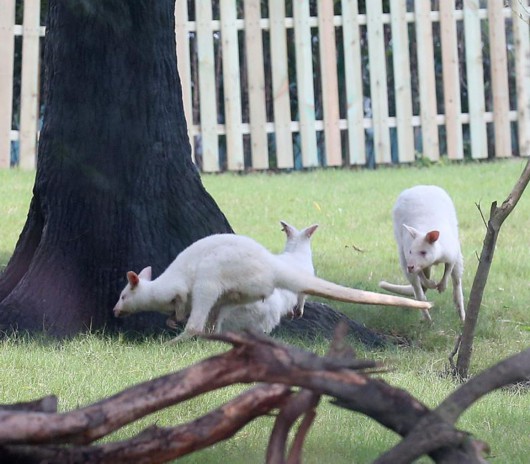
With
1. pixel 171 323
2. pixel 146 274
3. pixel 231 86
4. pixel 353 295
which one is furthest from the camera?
pixel 231 86

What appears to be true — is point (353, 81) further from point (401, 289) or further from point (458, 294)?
point (458, 294)

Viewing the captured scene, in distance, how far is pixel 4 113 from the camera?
1358cm

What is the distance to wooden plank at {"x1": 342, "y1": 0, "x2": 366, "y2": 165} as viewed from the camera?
14.1 metres

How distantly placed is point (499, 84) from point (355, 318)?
7180 millimetres

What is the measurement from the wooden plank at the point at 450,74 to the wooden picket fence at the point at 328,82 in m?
0.01

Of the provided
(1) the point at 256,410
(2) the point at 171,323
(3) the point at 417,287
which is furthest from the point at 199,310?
(1) the point at 256,410

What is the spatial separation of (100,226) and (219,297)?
91 centimetres

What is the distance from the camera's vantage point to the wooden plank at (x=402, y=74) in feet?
46.3

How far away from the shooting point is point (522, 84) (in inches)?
566

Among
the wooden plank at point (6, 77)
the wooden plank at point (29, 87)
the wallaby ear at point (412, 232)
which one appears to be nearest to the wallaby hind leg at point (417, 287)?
the wallaby ear at point (412, 232)

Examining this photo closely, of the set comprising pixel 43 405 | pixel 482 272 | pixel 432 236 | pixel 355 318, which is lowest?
pixel 43 405

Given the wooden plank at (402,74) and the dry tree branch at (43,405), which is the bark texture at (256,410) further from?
the wooden plank at (402,74)

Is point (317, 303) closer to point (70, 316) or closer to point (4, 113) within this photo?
point (70, 316)

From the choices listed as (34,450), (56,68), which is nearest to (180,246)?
(56,68)
